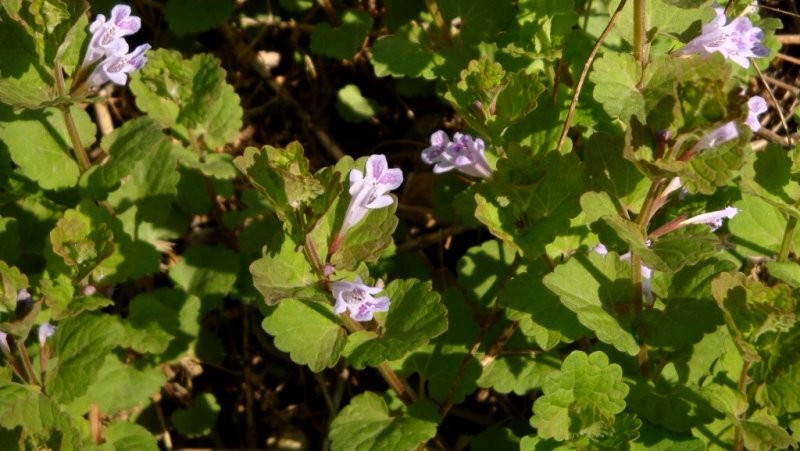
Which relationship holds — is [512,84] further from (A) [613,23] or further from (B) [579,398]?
(B) [579,398]

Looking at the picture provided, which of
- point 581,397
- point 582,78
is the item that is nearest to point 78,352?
point 581,397

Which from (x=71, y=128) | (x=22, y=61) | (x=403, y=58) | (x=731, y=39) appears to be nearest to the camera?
(x=731, y=39)

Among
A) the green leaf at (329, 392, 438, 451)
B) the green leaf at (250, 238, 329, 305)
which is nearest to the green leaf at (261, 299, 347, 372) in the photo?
the green leaf at (250, 238, 329, 305)

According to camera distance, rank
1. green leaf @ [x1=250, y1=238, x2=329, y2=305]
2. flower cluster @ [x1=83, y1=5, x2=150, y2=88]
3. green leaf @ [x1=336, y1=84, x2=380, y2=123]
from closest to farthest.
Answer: green leaf @ [x1=250, y1=238, x2=329, y2=305] < flower cluster @ [x1=83, y1=5, x2=150, y2=88] < green leaf @ [x1=336, y1=84, x2=380, y2=123]

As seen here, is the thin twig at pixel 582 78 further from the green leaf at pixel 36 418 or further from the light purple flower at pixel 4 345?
the light purple flower at pixel 4 345

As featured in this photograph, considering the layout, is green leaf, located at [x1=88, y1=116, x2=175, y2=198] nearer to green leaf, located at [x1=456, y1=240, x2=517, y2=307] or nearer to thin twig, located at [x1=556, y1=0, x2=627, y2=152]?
green leaf, located at [x1=456, y1=240, x2=517, y2=307]

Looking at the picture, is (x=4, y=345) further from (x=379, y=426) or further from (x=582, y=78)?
(x=582, y=78)

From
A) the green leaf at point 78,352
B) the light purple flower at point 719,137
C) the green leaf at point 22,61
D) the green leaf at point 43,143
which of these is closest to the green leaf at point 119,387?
the green leaf at point 78,352
